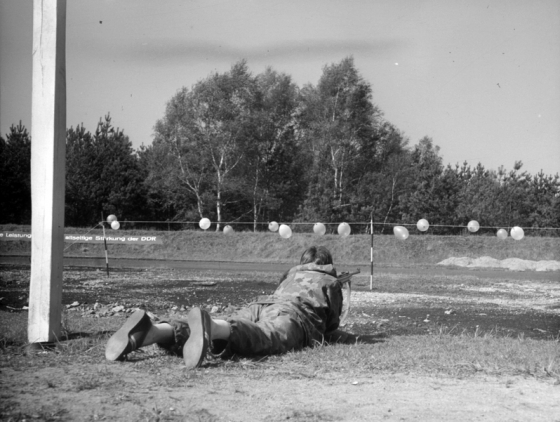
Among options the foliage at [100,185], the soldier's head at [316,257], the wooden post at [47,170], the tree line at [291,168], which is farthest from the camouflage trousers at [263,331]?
the foliage at [100,185]

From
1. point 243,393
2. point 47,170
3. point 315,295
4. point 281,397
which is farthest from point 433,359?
point 47,170

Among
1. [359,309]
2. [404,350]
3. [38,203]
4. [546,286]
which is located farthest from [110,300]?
[546,286]

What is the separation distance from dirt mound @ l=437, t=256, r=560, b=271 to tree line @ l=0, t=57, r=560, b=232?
8.09 meters

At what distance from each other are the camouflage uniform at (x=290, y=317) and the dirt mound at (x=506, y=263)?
25.8 m

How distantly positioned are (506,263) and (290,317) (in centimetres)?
2763

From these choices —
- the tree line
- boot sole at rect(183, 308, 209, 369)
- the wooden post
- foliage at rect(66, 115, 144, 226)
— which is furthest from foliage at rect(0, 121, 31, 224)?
boot sole at rect(183, 308, 209, 369)

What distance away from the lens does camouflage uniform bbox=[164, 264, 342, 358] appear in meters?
4.95

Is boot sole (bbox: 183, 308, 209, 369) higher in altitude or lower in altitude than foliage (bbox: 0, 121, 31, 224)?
lower

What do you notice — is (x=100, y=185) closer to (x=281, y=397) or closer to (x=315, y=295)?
(x=315, y=295)

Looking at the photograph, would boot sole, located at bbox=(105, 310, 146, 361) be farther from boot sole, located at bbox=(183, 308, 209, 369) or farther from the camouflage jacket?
the camouflage jacket

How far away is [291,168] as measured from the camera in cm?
4125

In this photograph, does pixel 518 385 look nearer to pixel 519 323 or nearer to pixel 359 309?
pixel 519 323

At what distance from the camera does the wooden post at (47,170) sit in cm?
567

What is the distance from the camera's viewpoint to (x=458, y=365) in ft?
16.4
